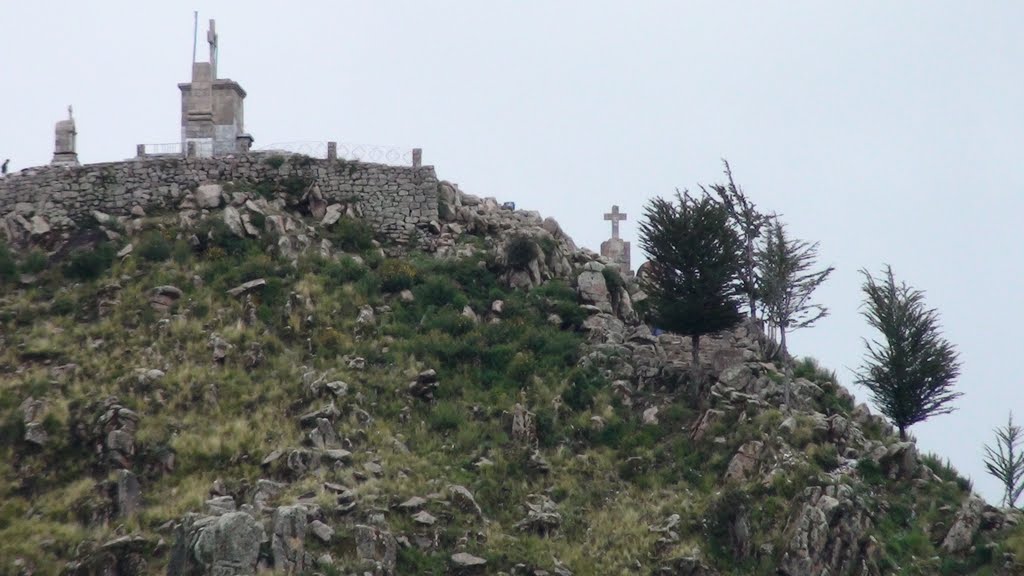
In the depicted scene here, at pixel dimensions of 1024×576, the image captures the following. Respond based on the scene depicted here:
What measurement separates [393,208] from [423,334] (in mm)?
5955

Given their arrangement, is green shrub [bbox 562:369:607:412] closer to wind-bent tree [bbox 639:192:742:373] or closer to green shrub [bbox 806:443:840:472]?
wind-bent tree [bbox 639:192:742:373]

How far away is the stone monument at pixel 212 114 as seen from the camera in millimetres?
46125

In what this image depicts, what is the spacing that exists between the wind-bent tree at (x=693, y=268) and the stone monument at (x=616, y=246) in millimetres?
9260

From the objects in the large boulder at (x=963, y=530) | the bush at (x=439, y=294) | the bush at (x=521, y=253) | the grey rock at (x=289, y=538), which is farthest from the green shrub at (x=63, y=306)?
the large boulder at (x=963, y=530)

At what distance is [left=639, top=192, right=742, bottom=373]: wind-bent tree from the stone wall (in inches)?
316

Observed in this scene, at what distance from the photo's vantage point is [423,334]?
1577 inches

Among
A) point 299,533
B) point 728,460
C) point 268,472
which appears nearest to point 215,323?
point 268,472

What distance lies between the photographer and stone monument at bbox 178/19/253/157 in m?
46.1

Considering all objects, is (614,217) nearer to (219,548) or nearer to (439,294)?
(439,294)

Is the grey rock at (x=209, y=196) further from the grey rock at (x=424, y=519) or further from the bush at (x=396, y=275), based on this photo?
the grey rock at (x=424, y=519)

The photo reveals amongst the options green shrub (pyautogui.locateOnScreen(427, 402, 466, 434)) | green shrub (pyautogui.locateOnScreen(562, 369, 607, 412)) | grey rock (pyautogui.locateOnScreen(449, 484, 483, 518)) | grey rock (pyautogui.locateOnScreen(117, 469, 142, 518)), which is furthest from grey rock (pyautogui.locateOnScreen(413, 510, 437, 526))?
green shrub (pyautogui.locateOnScreen(562, 369, 607, 412))

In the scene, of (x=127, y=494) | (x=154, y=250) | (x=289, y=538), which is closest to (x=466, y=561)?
(x=289, y=538)

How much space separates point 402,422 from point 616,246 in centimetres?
1448

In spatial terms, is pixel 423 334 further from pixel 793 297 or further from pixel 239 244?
pixel 793 297
